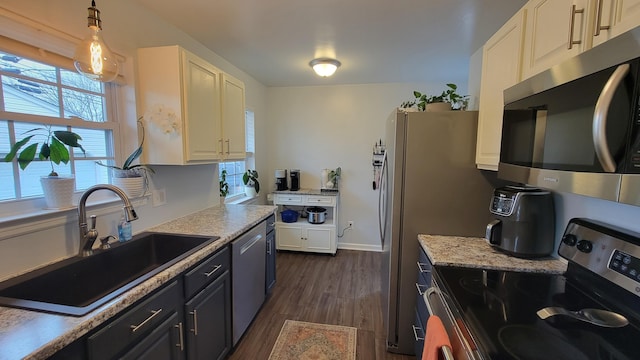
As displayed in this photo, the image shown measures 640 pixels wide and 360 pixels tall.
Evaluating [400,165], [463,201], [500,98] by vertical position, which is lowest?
[463,201]

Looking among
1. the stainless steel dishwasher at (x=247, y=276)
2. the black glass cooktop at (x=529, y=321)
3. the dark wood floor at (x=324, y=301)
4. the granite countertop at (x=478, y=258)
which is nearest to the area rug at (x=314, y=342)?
the dark wood floor at (x=324, y=301)

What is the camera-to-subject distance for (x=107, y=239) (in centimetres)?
148

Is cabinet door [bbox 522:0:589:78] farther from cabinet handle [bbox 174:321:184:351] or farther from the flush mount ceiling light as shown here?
cabinet handle [bbox 174:321:184:351]

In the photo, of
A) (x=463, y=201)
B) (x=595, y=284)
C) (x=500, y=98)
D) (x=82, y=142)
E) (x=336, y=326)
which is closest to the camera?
(x=595, y=284)

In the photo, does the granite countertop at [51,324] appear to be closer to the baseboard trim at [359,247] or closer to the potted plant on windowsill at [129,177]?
the potted plant on windowsill at [129,177]

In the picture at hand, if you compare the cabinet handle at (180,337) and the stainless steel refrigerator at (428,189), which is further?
the stainless steel refrigerator at (428,189)

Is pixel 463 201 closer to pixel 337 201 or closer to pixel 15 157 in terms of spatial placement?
pixel 337 201

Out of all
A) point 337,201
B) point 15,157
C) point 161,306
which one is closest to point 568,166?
point 161,306

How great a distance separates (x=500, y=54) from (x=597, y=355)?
1.38 metres

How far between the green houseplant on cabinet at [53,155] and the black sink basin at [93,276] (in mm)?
309

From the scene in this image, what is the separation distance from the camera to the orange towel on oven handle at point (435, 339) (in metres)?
0.98

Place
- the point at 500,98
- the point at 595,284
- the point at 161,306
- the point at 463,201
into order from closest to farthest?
1. the point at 595,284
2. the point at 161,306
3. the point at 500,98
4. the point at 463,201

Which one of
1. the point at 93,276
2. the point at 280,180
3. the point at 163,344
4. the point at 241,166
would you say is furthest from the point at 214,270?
the point at 280,180

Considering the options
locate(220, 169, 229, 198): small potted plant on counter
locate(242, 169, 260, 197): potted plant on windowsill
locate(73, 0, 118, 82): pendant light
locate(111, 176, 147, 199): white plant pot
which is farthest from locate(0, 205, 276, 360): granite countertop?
locate(242, 169, 260, 197): potted plant on windowsill
